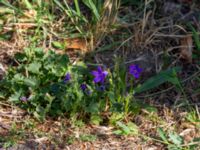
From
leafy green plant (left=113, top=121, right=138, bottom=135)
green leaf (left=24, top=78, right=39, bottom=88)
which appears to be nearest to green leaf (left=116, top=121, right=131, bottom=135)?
leafy green plant (left=113, top=121, right=138, bottom=135)

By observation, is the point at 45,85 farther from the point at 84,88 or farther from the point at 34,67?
the point at 84,88

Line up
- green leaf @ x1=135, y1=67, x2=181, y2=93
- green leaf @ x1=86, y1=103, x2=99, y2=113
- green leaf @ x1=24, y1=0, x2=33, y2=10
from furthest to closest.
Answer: green leaf @ x1=24, y1=0, x2=33, y2=10 → green leaf @ x1=135, y1=67, x2=181, y2=93 → green leaf @ x1=86, y1=103, x2=99, y2=113

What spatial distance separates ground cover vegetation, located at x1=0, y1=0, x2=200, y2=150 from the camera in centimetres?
258

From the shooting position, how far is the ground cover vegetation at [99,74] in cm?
258

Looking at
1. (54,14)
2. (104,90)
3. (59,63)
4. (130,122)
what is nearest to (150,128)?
(130,122)

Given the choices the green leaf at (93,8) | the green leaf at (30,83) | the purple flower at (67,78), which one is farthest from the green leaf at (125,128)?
the green leaf at (93,8)

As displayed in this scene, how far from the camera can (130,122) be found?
266cm

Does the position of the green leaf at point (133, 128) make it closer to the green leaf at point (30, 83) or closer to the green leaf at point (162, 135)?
the green leaf at point (162, 135)

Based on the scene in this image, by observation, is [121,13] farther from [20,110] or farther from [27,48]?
[20,110]

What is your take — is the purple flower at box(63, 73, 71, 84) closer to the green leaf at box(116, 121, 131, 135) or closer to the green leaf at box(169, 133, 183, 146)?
the green leaf at box(116, 121, 131, 135)

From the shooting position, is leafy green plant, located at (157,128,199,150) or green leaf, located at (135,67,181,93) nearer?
leafy green plant, located at (157,128,199,150)

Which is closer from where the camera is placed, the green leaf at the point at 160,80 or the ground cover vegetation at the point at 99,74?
the ground cover vegetation at the point at 99,74

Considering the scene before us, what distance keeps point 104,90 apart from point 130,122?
219mm

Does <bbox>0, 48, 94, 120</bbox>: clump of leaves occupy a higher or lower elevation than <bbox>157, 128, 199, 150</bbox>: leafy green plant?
higher
